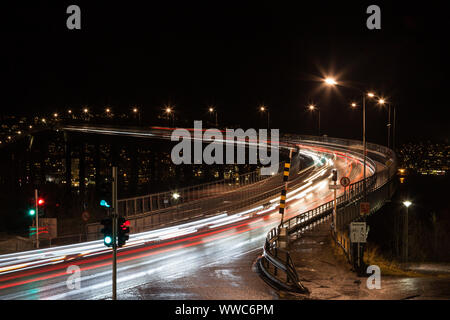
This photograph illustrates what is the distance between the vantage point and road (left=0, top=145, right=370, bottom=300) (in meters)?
14.6

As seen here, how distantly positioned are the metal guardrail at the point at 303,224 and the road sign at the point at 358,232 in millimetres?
2492

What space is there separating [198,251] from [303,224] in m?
8.18

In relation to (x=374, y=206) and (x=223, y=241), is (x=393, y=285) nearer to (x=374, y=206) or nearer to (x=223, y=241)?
(x=223, y=241)

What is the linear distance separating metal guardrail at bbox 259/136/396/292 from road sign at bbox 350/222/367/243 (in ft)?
8.18

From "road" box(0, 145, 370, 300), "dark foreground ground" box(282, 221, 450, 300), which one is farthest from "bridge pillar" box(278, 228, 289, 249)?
"road" box(0, 145, 370, 300)

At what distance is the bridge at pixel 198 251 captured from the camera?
15.0 metres

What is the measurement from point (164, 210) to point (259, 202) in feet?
32.9

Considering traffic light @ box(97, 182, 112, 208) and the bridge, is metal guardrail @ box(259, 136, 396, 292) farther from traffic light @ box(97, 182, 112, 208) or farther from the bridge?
traffic light @ box(97, 182, 112, 208)

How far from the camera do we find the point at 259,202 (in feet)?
134

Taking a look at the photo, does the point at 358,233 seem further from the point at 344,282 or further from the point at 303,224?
the point at 303,224

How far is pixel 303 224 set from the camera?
2839 cm
